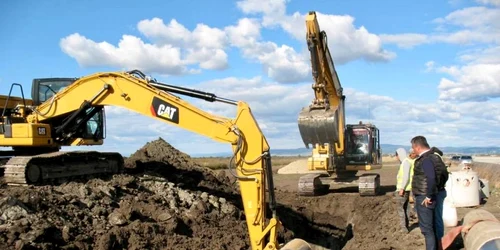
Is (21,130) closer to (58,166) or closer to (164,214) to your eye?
(58,166)

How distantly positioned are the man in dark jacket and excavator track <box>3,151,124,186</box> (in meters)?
7.40

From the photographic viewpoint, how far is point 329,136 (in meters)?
15.4

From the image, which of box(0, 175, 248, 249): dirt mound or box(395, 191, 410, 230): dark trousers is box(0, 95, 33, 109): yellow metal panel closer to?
box(0, 175, 248, 249): dirt mound

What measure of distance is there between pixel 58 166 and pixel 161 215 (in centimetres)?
267

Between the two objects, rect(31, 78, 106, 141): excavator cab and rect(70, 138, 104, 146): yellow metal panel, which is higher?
rect(31, 78, 106, 141): excavator cab

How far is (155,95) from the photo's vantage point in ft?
33.6

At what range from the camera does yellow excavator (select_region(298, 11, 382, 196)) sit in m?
15.4

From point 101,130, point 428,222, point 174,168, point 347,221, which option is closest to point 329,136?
point 347,221

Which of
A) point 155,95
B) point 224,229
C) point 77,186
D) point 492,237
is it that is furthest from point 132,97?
point 492,237

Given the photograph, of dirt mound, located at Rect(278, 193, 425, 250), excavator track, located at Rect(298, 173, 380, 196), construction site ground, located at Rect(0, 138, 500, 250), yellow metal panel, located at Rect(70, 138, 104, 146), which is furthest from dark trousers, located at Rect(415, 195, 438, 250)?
excavator track, located at Rect(298, 173, 380, 196)

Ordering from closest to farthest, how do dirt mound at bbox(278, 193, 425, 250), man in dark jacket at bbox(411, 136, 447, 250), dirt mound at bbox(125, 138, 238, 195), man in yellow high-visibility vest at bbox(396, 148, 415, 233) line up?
man in dark jacket at bbox(411, 136, 447, 250) < man in yellow high-visibility vest at bbox(396, 148, 415, 233) < dirt mound at bbox(278, 193, 425, 250) < dirt mound at bbox(125, 138, 238, 195)

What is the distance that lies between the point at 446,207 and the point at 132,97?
674 cm

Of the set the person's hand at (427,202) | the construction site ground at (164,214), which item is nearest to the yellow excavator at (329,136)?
the construction site ground at (164,214)

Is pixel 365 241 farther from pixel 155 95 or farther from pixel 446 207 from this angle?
pixel 155 95
